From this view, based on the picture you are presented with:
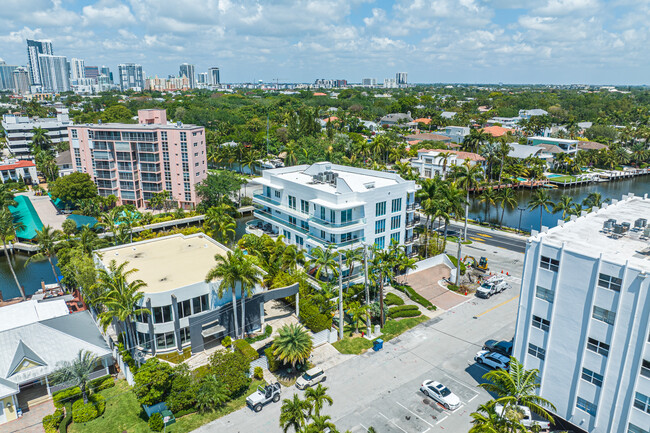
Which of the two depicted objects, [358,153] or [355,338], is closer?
[355,338]

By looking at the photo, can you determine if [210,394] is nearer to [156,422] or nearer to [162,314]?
[156,422]

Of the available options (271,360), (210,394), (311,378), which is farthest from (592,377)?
(210,394)

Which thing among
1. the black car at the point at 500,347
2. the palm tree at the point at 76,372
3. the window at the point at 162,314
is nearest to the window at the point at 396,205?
the black car at the point at 500,347

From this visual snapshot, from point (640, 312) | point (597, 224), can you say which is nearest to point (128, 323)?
point (640, 312)

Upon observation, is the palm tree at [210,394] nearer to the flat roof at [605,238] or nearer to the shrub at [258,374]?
the shrub at [258,374]

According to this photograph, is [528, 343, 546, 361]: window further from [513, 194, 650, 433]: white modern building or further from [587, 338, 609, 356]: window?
[587, 338, 609, 356]: window

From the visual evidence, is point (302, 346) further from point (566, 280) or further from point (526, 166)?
point (526, 166)

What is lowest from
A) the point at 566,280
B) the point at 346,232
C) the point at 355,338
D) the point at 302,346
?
the point at 355,338
